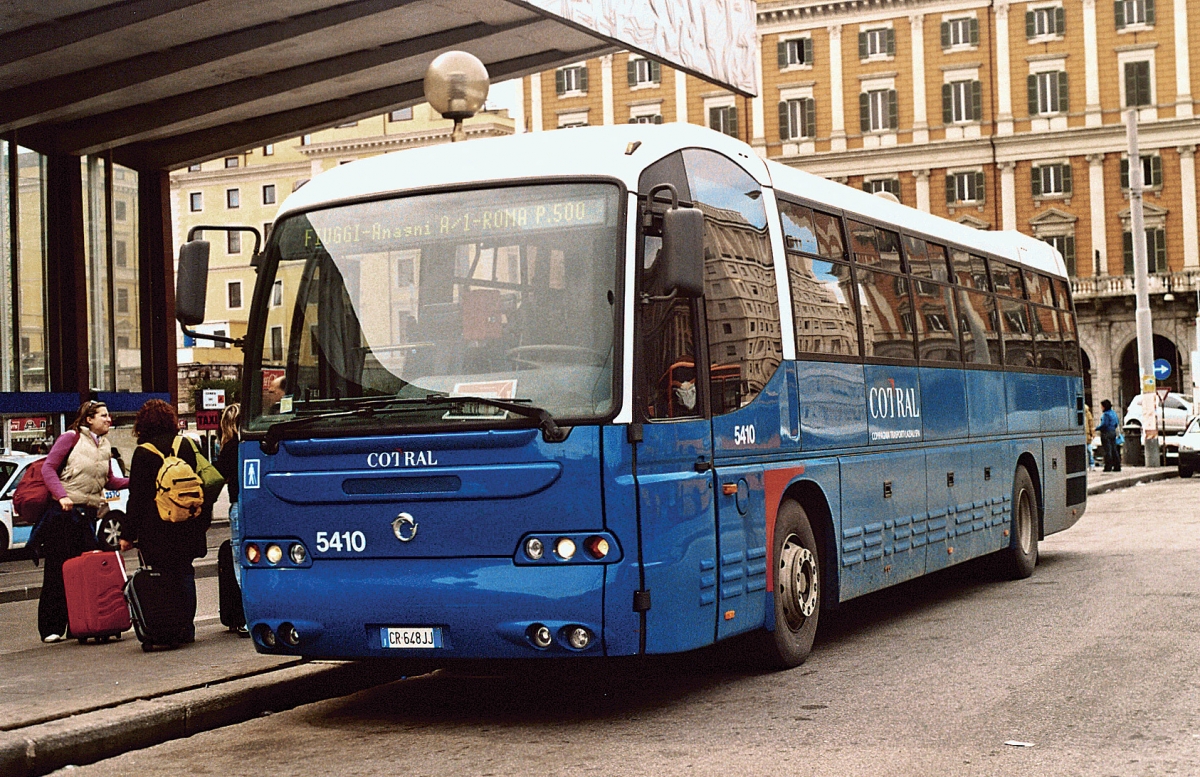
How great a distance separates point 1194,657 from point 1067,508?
696 cm

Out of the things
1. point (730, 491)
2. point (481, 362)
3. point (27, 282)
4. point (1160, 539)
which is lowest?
point (1160, 539)

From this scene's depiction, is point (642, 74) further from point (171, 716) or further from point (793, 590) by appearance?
point (171, 716)

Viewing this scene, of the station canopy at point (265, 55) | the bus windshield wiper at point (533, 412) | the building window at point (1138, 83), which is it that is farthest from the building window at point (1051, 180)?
the bus windshield wiper at point (533, 412)

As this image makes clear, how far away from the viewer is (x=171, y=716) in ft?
25.4

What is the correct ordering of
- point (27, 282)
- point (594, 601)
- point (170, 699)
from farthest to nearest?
point (27, 282), point (170, 699), point (594, 601)

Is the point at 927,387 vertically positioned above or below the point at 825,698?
above

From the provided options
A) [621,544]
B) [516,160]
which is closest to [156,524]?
[516,160]

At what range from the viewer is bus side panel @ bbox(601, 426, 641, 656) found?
7305mm

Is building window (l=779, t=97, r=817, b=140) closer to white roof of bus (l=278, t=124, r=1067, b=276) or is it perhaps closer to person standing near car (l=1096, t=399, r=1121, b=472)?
person standing near car (l=1096, t=399, r=1121, b=472)

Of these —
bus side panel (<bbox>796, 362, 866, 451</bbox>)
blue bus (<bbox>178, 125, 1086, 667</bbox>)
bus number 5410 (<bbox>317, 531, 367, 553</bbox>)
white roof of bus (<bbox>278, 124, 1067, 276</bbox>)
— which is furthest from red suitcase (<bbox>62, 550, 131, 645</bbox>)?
bus side panel (<bbox>796, 362, 866, 451</bbox>)

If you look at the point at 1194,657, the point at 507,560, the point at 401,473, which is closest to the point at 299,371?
the point at 401,473

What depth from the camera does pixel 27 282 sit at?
2678 centimetres

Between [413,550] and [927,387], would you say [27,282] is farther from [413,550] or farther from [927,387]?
[413,550]

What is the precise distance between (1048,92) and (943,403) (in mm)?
58100
